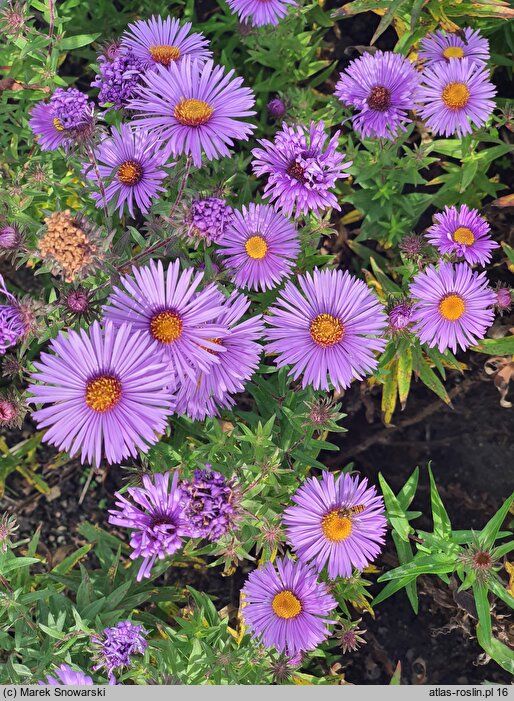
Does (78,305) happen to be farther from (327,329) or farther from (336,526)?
(336,526)

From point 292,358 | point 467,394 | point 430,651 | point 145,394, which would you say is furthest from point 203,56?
point 430,651

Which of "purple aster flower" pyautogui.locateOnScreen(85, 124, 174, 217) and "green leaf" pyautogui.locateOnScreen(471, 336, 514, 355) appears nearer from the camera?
"purple aster flower" pyautogui.locateOnScreen(85, 124, 174, 217)

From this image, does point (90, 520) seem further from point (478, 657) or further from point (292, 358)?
point (478, 657)

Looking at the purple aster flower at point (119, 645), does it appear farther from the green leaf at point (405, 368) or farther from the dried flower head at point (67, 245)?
the green leaf at point (405, 368)

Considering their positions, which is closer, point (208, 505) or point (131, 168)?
point (208, 505)

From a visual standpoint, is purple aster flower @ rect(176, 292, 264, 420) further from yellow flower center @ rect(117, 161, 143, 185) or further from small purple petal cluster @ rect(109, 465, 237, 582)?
yellow flower center @ rect(117, 161, 143, 185)

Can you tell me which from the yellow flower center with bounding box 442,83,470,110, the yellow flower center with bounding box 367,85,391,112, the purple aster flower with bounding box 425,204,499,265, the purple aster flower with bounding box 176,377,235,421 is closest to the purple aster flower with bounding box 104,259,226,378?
the purple aster flower with bounding box 176,377,235,421

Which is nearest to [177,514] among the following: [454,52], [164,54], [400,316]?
[400,316]
